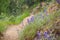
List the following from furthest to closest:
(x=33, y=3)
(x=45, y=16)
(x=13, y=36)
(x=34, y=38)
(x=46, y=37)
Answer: (x=33, y=3) → (x=13, y=36) → (x=45, y=16) → (x=34, y=38) → (x=46, y=37)

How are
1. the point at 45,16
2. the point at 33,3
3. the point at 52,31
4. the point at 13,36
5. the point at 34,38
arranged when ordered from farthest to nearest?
the point at 33,3, the point at 13,36, the point at 45,16, the point at 34,38, the point at 52,31

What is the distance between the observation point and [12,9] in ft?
36.3

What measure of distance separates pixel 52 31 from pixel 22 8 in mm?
6508

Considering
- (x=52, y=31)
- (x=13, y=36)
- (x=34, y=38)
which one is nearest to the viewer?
(x=52, y=31)

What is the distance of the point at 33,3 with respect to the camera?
10.6 meters

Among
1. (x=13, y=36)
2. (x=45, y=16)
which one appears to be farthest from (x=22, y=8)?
(x=45, y=16)

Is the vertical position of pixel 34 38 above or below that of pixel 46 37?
above

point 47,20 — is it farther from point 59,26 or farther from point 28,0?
point 28,0

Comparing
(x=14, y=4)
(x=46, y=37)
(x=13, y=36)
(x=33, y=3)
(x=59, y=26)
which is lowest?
(x=46, y=37)

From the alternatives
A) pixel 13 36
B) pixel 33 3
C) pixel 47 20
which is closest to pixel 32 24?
pixel 47 20

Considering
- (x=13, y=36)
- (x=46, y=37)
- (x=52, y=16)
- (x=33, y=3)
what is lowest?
(x=46, y=37)

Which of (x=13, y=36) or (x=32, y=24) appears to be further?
(x=13, y=36)

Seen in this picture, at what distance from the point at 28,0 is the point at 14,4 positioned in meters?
1.08

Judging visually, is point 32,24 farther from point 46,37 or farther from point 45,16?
point 46,37
